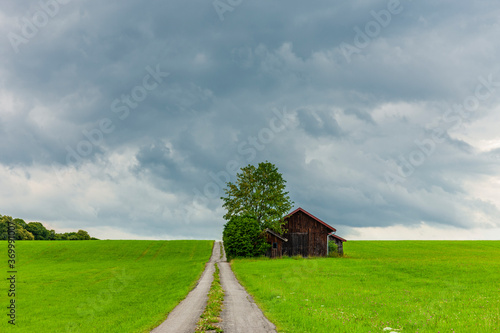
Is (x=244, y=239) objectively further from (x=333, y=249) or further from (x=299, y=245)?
(x=333, y=249)

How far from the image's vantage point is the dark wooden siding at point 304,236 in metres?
70.2

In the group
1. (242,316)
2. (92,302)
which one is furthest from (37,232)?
(242,316)

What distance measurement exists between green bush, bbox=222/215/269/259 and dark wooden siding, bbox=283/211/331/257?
228 inches

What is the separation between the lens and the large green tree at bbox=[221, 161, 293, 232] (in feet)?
249

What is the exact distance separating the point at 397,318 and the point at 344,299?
6.26 meters

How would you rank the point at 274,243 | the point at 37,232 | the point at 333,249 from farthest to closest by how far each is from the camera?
the point at 37,232
the point at 333,249
the point at 274,243

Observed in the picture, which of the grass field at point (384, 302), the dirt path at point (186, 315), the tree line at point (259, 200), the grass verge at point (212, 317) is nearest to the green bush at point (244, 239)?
the tree line at point (259, 200)

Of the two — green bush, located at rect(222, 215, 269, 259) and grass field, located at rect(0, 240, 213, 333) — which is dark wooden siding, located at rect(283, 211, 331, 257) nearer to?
green bush, located at rect(222, 215, 269, 259)

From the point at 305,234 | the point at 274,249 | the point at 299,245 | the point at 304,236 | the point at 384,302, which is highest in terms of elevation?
the point at 305,234

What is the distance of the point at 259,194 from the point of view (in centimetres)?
7712

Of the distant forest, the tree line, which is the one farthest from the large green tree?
the distant forest

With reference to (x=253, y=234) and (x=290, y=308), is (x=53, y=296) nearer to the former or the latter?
(x=290, y=308)

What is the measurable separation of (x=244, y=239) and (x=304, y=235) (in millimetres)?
12311

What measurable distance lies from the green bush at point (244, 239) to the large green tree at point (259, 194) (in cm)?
733
